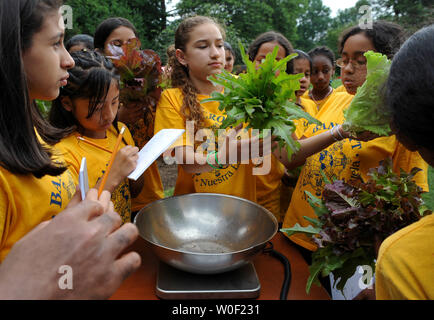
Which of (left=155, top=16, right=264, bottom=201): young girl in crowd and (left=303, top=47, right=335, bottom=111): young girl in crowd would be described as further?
(left=303, top=47, right=335, bottom=111): young girl in crowd

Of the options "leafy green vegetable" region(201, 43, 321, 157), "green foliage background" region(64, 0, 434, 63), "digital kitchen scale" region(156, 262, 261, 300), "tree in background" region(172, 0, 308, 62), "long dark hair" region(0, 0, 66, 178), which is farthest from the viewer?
"tree in background" region(172, 0, 308, 62)

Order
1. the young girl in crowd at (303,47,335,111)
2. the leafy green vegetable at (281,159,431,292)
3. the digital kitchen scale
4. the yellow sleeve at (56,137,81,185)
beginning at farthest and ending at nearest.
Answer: the young girl in crowd at (303,47,335,111) → the yellow sleeve at (56,137,81,185) → the digital kitchen scale → the leafy green vegetable at (281,159,431,292)

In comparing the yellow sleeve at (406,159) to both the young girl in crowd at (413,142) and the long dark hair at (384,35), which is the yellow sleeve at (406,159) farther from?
the young girl in crowd at (413,142)

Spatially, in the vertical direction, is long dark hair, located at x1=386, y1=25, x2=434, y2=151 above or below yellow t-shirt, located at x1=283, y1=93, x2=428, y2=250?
above

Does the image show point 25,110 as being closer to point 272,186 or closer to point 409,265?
point 409,265

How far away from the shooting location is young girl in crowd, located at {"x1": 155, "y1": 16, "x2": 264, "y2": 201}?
7.28 ft

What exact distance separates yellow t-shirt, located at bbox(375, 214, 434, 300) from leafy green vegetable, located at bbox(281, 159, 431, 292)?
36 cm

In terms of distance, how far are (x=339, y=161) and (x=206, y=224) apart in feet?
2.94

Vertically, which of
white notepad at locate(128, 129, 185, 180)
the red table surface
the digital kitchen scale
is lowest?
the red table surface

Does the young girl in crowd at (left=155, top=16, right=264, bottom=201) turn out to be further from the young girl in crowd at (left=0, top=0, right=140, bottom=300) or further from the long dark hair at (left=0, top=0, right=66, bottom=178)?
the long dark hair at (left=0, top=0, right=66, bottom=178)

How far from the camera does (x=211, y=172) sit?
2.26 m

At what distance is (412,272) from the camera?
83cm

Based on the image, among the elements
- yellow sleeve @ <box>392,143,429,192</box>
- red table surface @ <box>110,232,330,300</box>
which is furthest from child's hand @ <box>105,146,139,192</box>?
yellow sleeve @ <box>392,143,429,192</box>

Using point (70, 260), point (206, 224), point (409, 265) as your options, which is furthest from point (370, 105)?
point (70, 260)
